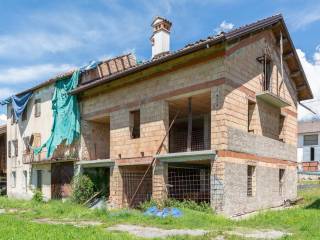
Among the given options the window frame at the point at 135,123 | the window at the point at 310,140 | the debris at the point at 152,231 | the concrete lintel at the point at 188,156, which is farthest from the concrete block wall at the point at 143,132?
the window at the point at 310,140

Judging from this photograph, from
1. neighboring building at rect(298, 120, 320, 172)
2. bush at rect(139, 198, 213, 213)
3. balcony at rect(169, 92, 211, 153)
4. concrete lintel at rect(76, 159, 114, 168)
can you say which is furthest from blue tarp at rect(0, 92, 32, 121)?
neighboring building at rect(298, 120, 320, 172)

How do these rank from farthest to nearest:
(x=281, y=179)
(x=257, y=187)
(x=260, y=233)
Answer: (x=281, y=179)
(x=257, y=187)
(x=260, y=233)

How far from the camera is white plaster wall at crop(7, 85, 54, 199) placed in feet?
86.0

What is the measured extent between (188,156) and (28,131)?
15720mm

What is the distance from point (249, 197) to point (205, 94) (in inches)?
188

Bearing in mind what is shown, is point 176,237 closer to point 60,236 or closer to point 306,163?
point 60,236

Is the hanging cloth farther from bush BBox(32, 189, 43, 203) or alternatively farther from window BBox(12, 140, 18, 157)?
window BBox(12, 140, 18, 157)

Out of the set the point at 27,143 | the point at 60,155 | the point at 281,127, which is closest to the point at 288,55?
the point at 281,127

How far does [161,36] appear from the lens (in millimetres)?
24016

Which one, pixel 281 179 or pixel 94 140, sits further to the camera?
pixel 94 140

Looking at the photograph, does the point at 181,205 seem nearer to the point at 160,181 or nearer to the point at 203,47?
the point at 160,181

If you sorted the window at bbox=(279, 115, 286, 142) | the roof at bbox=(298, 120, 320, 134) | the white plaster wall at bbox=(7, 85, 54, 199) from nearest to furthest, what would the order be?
the window at bbox=(279, 115, 286, 142) < the white plaster wall at bbox=(7, 85, 54, 199) < the roof at bbox=(298, 120, 320, 134)

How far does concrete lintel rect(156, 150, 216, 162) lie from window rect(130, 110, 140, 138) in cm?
298

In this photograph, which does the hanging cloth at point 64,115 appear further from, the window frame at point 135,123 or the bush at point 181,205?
the bush at point 181,205
